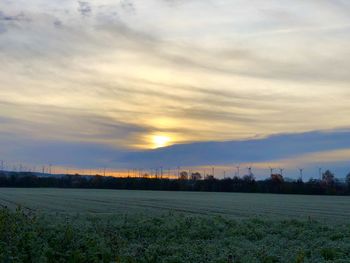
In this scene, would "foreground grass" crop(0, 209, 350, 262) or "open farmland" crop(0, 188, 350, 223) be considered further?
"open farmland" crop(0, 188, 350, 223)

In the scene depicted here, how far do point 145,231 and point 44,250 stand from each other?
10.4 m

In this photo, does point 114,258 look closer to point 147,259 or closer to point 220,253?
point 147,259

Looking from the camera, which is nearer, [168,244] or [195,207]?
[168,244]

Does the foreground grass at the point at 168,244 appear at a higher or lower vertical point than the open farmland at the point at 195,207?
lower

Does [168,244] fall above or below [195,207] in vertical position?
below

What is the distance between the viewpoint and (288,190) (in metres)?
173

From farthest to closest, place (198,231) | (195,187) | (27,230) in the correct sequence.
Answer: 1. (195,187)
2. (198,231)
3. (27,230)

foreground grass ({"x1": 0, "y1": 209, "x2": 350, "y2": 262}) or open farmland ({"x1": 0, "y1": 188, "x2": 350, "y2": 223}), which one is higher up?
open farmland ({"x1": 0, "y1": 188, "x2": 350, "y2": 223})

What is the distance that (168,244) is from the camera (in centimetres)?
2197

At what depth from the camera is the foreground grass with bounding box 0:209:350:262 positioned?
54.9 ft

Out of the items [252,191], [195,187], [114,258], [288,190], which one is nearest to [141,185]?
[195,187]

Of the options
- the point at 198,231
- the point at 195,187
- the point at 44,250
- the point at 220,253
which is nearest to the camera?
the point at 44,250

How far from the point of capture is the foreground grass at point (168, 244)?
1672cm

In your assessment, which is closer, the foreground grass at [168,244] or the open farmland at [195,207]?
the foreground grass at [168,244]
